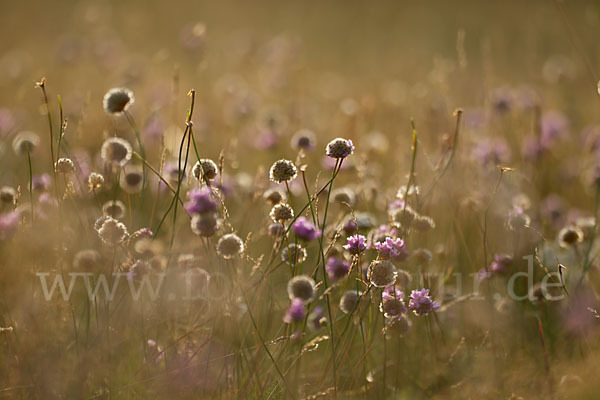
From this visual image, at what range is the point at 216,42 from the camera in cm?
622

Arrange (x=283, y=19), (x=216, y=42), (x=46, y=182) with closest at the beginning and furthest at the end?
(x=46, y=182)
(x=216, y=42)
(x=283, y=19)

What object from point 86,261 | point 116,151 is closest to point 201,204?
point 86,261

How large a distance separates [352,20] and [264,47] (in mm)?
4155

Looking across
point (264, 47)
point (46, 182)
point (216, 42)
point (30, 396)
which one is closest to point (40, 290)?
point (30, 396)

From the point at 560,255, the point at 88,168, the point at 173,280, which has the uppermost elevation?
the point at 88,168

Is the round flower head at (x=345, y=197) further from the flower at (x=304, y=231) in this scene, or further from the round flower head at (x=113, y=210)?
the round flower head at (x=113, y=210)

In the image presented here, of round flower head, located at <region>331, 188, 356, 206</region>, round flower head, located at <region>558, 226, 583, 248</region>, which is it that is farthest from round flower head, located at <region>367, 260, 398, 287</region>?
round flower head, located at <region>558, 226, 583, 248</region>

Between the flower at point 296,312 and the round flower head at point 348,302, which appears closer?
the flower at point 296,312

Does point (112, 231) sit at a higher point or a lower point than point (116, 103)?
lower

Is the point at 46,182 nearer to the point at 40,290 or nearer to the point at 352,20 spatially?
the point at 40,290

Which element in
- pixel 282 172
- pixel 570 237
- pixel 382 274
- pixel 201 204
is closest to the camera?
pixel 201 204

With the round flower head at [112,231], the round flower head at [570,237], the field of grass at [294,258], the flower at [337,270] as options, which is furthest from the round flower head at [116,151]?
the round flower head at [570,237]

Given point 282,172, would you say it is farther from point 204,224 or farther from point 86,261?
point 86,261

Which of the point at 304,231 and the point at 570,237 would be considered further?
the point at 570,237
